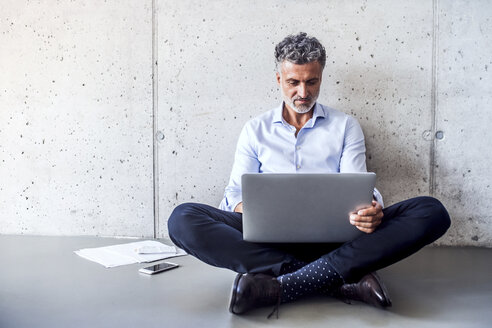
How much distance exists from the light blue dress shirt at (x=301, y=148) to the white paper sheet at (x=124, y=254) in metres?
0.43

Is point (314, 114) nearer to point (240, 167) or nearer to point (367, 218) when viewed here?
point (240, 167)

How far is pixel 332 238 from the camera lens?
63.4 inches

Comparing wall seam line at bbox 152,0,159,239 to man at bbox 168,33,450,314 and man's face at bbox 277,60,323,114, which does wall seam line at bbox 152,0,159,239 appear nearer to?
man at bbox 168,33,450,314

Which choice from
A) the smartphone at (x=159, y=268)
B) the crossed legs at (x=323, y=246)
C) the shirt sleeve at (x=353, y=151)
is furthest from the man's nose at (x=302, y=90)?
the smartphone at (x=159, y=268)

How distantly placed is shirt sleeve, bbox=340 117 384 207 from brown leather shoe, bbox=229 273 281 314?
34.0 inches

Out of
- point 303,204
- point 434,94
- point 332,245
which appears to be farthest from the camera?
point 434,94

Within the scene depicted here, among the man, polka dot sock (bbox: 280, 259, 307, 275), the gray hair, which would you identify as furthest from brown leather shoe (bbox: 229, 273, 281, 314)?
the gray hair

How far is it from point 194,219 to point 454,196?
5.72 feet

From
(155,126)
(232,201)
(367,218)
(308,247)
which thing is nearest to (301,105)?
(232,201)

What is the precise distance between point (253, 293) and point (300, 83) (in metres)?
1.16

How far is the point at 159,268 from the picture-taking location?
7.02 ft

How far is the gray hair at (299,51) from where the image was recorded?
223cm

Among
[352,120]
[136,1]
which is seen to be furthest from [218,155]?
[136,1]

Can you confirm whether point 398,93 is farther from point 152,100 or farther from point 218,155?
point 152,100
